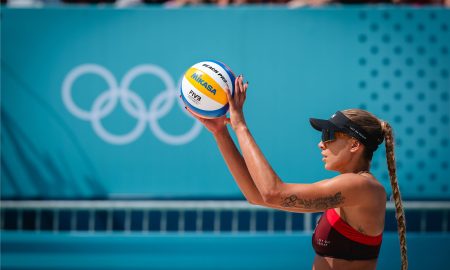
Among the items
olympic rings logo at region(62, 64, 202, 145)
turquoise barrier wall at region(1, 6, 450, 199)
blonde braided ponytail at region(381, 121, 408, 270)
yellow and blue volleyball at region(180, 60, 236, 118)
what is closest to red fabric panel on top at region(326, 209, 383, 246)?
blonde braided ponytail at region(381, 121, 408, 270)

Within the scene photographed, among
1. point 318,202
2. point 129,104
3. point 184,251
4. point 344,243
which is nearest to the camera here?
point 318,202

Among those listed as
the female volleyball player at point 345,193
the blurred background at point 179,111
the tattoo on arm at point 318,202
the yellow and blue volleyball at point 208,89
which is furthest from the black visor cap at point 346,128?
the blurred background at point 179,111

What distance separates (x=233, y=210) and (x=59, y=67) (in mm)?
2064

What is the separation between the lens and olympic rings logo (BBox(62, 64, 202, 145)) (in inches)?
255

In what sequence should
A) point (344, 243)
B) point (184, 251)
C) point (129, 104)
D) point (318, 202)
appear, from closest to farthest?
point (318, 202)
point (344, 243)
point (184, 251)
point (129, 104)

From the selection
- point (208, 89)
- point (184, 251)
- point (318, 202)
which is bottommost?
point (184, 251)

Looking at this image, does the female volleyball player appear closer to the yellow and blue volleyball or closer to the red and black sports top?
the red and black sports top

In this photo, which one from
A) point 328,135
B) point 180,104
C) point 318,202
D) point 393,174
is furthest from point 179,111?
point 318,202

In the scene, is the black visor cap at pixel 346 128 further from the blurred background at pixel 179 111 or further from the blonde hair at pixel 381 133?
the blurred background at pixel 179 111

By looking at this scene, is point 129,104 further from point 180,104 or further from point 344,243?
point 344,243

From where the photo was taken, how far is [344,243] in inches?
138

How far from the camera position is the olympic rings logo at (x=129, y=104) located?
6484 millimetres

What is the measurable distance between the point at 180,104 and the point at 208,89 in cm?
277

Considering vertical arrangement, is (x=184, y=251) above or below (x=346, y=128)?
below
